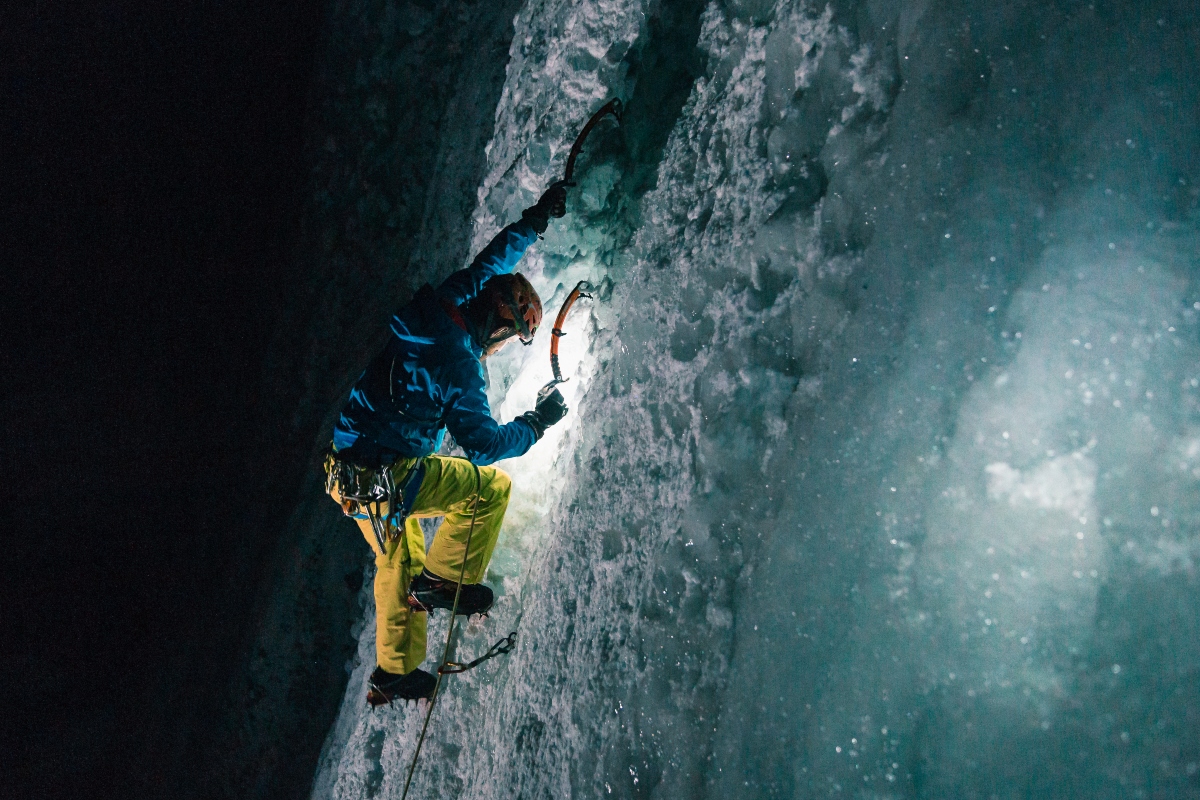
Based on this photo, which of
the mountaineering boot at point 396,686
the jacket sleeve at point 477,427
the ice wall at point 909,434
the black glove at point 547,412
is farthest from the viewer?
the mountaineering boot at point 396,686

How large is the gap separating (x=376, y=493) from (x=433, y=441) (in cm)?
28

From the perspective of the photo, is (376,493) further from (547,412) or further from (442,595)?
(547,412)

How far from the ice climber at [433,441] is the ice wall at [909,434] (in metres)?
0.58

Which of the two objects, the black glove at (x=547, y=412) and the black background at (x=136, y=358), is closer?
the black glove at (x=547, y=412)

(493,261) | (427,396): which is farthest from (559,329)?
(427,396)

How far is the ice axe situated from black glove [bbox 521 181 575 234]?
0.04 metres

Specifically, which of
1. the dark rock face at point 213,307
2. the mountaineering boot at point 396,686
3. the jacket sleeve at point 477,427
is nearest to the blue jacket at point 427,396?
the jacket sleeve at point 477,427

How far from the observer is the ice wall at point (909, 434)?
88cm

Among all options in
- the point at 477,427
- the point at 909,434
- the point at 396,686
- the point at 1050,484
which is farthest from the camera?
the point at 396,686

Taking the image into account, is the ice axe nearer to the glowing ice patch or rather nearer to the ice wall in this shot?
the ice wall

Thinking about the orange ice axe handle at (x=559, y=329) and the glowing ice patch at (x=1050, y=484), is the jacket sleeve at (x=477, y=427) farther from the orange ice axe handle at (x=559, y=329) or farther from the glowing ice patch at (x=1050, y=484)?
the glowing ice patch at (x=1050, y=484)

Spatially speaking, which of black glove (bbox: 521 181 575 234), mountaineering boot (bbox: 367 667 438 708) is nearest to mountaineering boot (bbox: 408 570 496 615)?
mountaineering boot (bbox: 367 667 438 708)

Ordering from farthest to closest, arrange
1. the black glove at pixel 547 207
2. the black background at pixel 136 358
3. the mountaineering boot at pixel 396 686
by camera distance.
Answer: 1. the black background at pixel 136 358
2. the mountaineering boot at pixel 396 686
3. the black glove at pixel 547 207

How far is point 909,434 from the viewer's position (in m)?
1.12
